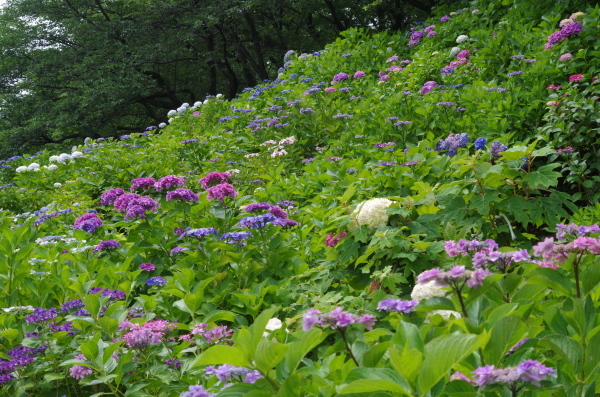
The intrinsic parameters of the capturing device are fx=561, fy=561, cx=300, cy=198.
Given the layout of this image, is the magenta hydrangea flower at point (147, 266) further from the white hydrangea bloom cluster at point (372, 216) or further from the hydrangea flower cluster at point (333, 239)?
the white hydrangea bloom cluster at point (372, 216)

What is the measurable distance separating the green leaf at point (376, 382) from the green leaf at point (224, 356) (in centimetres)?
26

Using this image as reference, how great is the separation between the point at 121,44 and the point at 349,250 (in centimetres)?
1612

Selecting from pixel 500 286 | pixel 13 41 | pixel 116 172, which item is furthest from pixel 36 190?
pixel 13 41

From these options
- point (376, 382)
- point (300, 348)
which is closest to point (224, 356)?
point (300, 348)

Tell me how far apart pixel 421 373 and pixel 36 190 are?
8.01 m

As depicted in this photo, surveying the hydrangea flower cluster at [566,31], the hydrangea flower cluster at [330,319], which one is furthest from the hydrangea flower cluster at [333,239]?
the hydrangea flower cluster at [566,31]

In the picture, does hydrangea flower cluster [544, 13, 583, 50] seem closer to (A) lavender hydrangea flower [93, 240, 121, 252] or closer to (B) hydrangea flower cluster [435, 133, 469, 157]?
(B) hydrangea flower cluster [435, 133, 469, 157]

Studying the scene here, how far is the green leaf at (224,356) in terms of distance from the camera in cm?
131

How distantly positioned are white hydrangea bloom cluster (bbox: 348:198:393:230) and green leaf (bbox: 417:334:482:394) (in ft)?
7.03

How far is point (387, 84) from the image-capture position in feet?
25.9

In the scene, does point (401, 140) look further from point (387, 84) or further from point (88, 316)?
point (88, 316)

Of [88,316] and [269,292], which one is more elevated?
[88,316]

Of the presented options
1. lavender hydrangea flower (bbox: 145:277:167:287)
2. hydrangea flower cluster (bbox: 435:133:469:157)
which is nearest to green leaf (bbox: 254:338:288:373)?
lavender hydrangea flower (bbox: 145:277:167:287)

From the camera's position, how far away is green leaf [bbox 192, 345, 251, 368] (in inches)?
51.6
